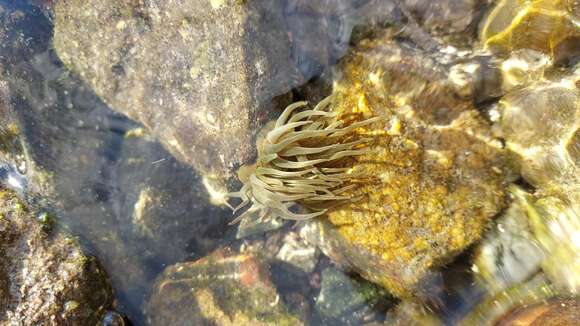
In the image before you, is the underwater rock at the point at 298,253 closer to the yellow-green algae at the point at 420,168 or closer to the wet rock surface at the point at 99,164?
the wet rock surface at the point at 99,164

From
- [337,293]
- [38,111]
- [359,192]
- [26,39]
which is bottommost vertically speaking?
[337,293]

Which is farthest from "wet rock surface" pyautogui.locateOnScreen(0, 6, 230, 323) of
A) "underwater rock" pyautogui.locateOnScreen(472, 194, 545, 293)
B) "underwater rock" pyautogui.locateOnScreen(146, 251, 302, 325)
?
"underwater rock" pyautogui.locateOnScreen(472, 194, 545, 293)

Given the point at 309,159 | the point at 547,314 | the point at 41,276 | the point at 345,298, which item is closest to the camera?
the point at 547,314

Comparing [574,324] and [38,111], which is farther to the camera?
[38,111]

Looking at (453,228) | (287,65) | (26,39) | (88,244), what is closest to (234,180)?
(287,65)

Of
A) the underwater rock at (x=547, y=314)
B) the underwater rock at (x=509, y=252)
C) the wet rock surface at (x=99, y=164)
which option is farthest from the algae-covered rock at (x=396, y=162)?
the wet rock surface at (x=99, y=164)

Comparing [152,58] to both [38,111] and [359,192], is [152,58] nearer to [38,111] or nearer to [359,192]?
[38,111]

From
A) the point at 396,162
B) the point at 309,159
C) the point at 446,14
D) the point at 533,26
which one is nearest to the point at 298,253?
the point at 309,159

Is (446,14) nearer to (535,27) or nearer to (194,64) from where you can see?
(535,27)
